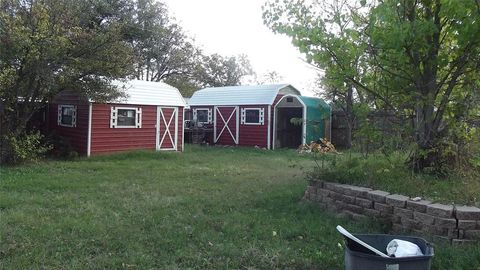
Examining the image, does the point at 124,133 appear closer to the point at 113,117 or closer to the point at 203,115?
the point at 113,117

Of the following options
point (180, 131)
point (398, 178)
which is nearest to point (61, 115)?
point (180, 131)

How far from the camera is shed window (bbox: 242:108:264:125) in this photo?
2058 cm

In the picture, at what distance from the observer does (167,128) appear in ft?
57.7

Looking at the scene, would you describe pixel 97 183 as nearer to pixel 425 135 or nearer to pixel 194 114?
pixel 425 135

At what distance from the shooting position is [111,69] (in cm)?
1255

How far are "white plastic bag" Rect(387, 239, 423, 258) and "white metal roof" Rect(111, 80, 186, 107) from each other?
41.0ft

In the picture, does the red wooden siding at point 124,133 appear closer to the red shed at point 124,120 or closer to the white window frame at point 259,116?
the red shed at point 124,120

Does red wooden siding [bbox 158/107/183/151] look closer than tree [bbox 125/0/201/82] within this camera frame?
Yes

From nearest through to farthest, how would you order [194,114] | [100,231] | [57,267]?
[57,267] < [100,231] < [194,114]

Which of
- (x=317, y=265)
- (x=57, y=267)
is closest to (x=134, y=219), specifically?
(x=57, y=267)

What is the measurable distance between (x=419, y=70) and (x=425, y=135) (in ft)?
3.40

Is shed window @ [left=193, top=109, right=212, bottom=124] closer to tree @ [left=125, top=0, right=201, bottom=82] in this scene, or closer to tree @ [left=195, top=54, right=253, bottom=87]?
tree @ [left=125, top=0, right=201, bottom=82]

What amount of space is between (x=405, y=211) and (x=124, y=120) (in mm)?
12324

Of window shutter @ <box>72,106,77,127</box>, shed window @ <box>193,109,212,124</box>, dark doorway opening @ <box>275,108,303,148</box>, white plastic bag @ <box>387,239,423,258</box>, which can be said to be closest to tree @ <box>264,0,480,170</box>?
white plastic bag @ <box>387,239,423,258</box>
